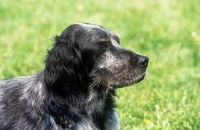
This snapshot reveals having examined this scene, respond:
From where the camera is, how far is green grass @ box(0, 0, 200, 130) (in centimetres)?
550

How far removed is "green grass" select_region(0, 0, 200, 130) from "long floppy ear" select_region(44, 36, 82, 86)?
50.5 inches

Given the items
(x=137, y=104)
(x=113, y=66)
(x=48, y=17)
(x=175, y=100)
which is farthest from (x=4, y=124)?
(x=48, y=17)

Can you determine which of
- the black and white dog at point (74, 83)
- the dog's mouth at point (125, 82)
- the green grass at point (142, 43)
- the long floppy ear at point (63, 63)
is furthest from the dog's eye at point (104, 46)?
the green grass at point (142, 43)

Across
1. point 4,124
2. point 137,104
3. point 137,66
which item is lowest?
point 137,104

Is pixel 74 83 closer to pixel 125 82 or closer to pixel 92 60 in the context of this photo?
pixel 92 60

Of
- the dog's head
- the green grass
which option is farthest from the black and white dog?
the green grass

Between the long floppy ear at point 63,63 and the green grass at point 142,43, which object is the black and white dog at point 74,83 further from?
the green grass at point 142,43

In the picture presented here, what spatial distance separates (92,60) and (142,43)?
348 cm

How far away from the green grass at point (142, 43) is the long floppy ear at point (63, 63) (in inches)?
50.5

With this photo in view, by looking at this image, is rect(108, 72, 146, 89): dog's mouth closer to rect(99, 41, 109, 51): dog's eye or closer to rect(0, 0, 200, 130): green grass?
rect(99, 41, 109, 51): dog's eye

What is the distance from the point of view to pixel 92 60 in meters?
4.26

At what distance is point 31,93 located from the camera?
14.2 ft

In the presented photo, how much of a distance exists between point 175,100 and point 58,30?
10.3 ft

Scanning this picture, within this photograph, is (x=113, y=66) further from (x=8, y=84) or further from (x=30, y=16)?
(x=30, y=16)
